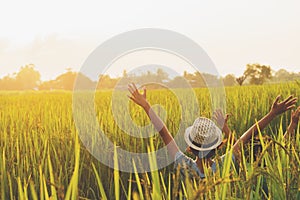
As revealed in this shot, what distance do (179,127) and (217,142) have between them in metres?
0.95

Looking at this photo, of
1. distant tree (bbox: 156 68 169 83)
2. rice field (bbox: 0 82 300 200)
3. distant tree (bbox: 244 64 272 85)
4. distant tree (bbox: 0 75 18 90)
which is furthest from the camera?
distant tree (bbox: 0 75 18 90)

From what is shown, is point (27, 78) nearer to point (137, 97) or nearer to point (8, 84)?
point (8, 84)

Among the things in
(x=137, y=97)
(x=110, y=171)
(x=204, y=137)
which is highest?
(x=137, y=97)

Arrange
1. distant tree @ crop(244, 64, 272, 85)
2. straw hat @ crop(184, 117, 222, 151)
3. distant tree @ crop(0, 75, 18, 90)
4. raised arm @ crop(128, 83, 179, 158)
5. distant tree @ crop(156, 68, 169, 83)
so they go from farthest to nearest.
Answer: distant tree @ crop(0, 75, 18, 90), distant tree @ crop(244, 64, 272, 85), distant tree @ crop(156, 68, 169, 83), raised arm @ crop(128, 83, 179, 158), straw hat @ crop(184, 117, 222, 151)

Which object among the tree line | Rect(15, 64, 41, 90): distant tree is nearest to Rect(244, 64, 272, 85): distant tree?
the tree line

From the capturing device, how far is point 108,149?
182 cm

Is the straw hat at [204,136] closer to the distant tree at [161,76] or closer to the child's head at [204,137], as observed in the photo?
the child's head at [204,137]

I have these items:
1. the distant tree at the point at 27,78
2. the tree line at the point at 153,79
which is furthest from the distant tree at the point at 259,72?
the distant tree at the point at 27,78

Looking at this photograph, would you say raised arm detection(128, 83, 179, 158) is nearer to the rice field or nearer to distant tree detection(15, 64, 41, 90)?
the rice field

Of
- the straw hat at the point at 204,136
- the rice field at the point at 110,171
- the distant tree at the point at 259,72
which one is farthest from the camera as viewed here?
the distant tree at the point at 259,72

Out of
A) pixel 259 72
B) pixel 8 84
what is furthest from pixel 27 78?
pixel 259 72

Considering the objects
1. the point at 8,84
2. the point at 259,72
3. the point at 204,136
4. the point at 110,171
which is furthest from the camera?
the point at 8,84

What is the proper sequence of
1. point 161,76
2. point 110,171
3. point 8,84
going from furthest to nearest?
1. point 8,84
2. point 161,76
3. point 110,171

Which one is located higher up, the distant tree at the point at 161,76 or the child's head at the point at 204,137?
the distant tree at the point at 161,76
